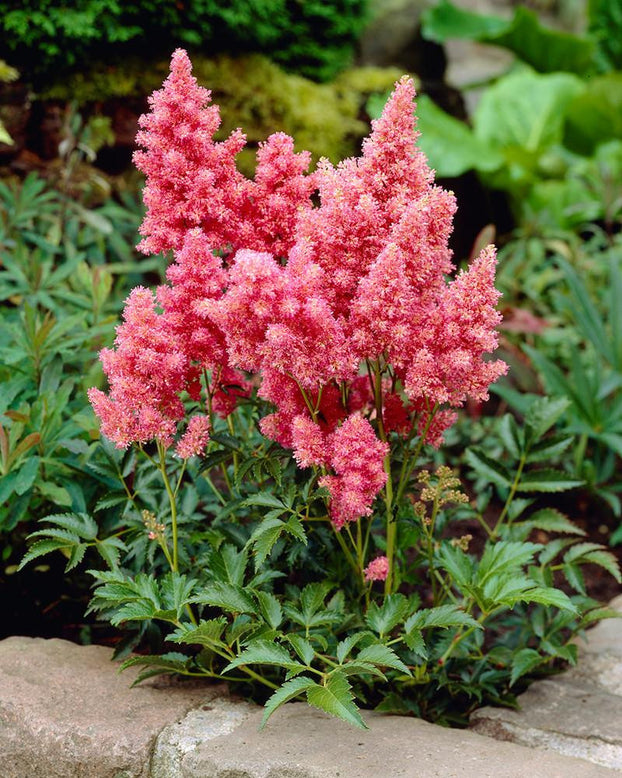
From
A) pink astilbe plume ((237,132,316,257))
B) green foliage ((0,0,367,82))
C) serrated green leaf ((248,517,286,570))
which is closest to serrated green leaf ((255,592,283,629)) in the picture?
serrated green leaf ((248,517,286,570))

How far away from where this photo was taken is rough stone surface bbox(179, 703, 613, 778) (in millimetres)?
1700

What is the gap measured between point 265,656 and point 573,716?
2.99 ft

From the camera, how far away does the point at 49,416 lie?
232 cm

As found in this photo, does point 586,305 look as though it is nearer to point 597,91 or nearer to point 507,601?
point 507,601

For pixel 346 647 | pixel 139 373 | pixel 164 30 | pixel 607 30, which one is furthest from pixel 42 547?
pixel 607 30

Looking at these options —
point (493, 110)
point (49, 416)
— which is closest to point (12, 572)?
point (49, 416)

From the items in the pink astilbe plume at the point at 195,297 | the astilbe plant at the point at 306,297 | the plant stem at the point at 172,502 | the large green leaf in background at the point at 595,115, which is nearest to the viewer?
the astilbe plant at the point at 306,297

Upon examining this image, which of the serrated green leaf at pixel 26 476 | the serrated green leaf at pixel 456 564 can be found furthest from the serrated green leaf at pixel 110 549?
the serrated green leaf at pixel 456 564

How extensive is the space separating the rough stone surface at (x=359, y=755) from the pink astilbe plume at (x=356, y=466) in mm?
470

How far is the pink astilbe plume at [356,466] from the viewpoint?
67.9 inches

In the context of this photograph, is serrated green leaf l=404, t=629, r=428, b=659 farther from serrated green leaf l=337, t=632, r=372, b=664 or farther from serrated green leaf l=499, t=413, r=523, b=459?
serrated green leaf l=499, t=413, r=523, b=459

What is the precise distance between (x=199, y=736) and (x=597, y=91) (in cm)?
586

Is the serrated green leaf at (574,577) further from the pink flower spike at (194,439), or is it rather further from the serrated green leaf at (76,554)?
the serrated green leaf at (76,554)

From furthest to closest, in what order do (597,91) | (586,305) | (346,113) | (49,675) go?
1. (597,91)
2. (346,113)
3. (586,305)
4. (49,675)
